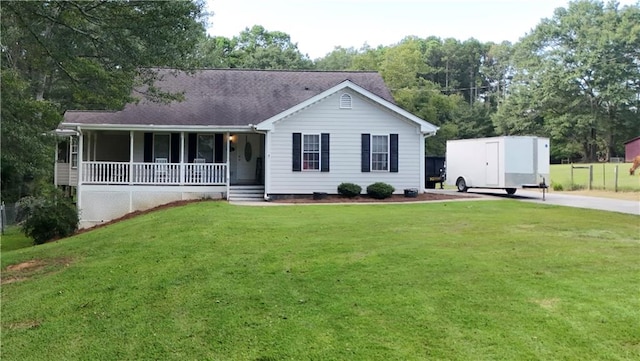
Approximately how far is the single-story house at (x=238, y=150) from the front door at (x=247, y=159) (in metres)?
0.04

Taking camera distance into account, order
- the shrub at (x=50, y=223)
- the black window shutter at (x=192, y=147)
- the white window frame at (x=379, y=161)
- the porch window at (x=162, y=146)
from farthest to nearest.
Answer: the black window shutter at (x=192, y=147)
the porch window at (x=162, y=146)
the white window frame at (x=379, y=161)
the shrub at (x=50, y=223)

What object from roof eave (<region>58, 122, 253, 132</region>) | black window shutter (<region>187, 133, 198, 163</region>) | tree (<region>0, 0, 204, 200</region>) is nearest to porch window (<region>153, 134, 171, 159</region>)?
black window shutter (<region>187, 133, 198, 163</region>)

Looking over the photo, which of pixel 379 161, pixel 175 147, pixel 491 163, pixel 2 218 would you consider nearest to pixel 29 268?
pixel 175 147

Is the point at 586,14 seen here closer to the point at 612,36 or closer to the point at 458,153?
the point at 612,36

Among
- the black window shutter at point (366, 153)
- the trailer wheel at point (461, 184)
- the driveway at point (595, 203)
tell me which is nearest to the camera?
the driveway at point (595, 203)

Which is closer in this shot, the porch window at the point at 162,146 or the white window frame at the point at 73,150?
the porch window at the point at 162,146

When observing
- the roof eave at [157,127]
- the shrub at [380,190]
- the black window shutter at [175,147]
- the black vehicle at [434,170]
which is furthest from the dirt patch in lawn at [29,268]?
the black vehicle at [434,170]

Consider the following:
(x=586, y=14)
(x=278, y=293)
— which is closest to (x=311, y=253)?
(x=278, y=293)

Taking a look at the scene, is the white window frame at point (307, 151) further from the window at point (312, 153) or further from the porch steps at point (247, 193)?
the porch steps at point (247, 193)

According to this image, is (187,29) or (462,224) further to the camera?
(187,29)

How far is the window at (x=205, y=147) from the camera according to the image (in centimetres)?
1905

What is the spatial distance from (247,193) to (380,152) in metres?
5.30

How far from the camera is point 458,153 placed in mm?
22594

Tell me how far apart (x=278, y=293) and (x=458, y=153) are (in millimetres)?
18349
